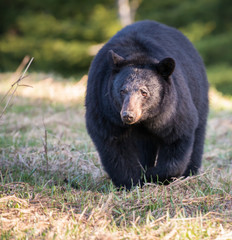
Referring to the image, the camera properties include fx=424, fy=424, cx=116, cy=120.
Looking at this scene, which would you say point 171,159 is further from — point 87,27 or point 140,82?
point 87,27

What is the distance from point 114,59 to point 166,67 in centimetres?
50

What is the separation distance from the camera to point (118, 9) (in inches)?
746

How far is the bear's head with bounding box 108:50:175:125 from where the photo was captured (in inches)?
155

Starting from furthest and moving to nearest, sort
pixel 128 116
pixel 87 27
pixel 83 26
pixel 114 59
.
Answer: pixel 83 26
pixel 87 27
pixel 114 59
pixel 128 116

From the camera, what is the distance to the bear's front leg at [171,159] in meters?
4.45

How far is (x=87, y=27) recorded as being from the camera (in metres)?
18.2

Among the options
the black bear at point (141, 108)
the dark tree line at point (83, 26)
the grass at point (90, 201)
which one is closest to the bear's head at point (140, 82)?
the black bear at point (141, 108)

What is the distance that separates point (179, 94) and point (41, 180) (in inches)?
66.2

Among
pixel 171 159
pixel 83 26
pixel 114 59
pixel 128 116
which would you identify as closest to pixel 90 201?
pixel 128 116

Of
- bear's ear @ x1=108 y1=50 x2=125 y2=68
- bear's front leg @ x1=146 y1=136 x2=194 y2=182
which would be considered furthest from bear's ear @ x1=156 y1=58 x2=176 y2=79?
bear's front leg @ x1=146 y1=136 x2=194 y2=182

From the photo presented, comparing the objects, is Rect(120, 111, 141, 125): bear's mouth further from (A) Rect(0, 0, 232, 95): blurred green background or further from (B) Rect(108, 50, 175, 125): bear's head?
(A) Rect(0, 0, 232, 95): blurred green background

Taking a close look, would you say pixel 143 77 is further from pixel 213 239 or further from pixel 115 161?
pixel 213 239

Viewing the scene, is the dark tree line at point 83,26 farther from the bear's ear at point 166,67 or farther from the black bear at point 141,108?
the bear's ear at point 166,67

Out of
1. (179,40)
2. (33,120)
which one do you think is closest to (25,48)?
(33,120)
